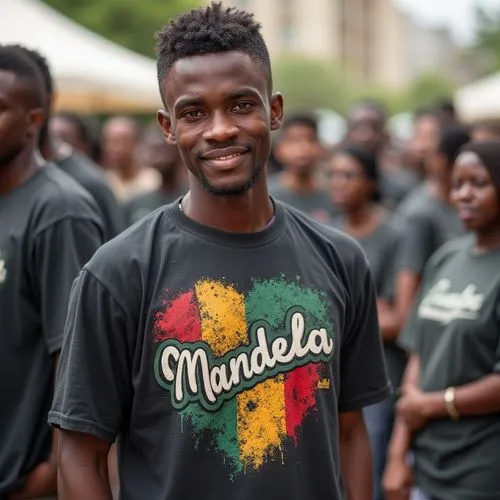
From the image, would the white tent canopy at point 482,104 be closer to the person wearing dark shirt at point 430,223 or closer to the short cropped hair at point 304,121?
the short cropped hair at point 304,121

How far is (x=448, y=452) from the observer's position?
199 inches

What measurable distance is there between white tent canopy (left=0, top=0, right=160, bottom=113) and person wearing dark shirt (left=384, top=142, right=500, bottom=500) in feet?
27.1

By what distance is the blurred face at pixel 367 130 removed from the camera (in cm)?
1120

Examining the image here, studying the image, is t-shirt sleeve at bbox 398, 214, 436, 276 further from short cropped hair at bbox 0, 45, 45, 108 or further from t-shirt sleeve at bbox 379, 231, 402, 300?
short cropped hair at bbox 0, 45, 45, 108

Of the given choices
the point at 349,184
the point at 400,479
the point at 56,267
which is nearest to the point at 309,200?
the point at 349,184

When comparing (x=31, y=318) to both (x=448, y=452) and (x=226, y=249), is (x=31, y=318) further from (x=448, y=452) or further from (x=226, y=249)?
(x=448, y=452)

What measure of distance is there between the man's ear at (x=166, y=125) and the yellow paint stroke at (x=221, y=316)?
0.41 metres

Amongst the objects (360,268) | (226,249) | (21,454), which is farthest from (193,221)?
(21,454)

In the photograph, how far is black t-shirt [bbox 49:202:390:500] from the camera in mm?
3221

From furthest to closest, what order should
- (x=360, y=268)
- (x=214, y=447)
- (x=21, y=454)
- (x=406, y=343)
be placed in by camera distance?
(x=406, y=343)
(x=21, y=454)
(x=360, y=268)
(x=214, y=447)

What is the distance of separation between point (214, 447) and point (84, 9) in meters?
39.3

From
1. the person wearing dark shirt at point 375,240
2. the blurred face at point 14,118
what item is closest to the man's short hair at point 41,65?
the blurred face at point 14,118

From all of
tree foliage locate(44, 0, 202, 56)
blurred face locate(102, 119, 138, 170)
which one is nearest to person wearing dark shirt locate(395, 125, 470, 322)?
blurred face locate(102, 119, 138, 170)

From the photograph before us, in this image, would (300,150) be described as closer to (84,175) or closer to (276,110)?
(84,175)
